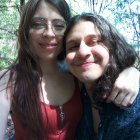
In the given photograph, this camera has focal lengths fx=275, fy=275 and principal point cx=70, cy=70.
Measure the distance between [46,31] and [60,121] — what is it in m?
0.66

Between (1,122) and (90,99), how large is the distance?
610mm

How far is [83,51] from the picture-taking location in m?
1.58

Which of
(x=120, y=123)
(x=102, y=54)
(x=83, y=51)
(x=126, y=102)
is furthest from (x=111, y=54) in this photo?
(x=120, y=123)

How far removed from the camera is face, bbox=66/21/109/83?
5.17 feet

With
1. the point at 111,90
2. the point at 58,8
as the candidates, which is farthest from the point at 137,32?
the point at 111,90

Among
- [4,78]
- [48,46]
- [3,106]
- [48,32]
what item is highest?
[48,32]

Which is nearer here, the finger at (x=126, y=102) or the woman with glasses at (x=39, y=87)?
the finger at (x=126, y=102)

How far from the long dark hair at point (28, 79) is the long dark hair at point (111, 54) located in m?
0.49

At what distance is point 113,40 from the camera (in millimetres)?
1645

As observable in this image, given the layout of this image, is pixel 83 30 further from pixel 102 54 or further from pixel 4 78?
A: pixel 4 78

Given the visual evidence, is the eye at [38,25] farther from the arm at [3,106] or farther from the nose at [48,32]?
the arm at [3,106]

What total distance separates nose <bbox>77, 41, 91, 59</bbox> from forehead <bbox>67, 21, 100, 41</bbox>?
0.19 feet

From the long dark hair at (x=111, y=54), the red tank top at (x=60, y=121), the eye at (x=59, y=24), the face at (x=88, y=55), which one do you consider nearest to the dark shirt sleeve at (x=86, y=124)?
the red tank top at (x=60, y=121)

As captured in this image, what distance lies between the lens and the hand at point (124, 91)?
1530 millimetres
